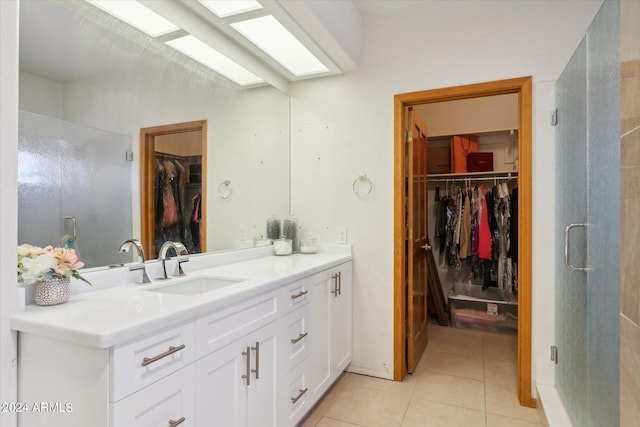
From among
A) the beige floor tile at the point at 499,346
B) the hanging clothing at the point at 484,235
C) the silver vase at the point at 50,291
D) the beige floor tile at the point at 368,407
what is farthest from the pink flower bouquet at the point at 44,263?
the hanging clothing at the point at 484,235

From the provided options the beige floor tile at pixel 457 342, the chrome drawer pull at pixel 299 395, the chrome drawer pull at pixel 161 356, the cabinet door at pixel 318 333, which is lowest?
the beige floor tile at pixel 457 342

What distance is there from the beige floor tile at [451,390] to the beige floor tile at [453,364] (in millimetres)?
76

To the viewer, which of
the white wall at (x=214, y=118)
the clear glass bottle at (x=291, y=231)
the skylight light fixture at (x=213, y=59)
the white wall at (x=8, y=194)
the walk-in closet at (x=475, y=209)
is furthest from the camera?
the walk-in closet at (x=475, y=209)

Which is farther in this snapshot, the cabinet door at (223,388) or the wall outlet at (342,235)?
the wall outlet at (342,235)

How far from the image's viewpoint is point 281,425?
1.71 metres

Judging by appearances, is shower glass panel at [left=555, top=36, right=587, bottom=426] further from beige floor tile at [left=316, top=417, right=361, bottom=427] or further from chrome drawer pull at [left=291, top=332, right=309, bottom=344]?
chrome drawer pull at [left=291, top=332, right=309, bottom=344]

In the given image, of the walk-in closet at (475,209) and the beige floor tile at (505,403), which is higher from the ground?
the walk-in closet at (475,209)

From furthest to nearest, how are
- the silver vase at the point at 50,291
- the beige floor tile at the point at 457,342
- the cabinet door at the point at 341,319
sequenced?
the beige floor tile at the point at 457,342
the cabinet door at the point at 341,319
the silver vase at the point at 50,291

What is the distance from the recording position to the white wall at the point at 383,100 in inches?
86.9

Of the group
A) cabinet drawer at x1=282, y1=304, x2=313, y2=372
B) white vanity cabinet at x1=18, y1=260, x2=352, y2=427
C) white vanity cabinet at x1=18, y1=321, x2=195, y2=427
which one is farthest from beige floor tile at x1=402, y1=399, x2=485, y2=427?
white vanity cabinet at x1=18, y1=321, x2=195, y2=427

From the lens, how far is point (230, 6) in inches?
74.2

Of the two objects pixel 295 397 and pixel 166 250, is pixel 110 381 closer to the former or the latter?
pixel 166 250

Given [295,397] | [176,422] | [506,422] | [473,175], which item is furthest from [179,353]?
[473,175]

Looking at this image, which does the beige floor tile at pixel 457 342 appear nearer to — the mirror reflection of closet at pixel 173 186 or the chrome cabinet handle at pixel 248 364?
the chrome cabinet handle at pixel 248 364
